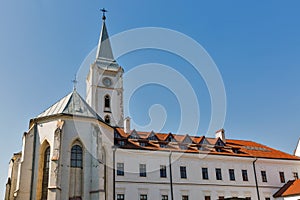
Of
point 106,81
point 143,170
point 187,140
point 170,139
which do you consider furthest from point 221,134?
point 106,81

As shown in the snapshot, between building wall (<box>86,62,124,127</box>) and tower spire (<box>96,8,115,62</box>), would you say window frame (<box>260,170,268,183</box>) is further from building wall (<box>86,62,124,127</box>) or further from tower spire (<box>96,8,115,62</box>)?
tower spire (<box>96,8,115,62</box>)

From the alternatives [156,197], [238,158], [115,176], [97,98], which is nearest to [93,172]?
[115,176]

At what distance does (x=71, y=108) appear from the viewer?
27.8m

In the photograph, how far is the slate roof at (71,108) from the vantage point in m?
27.4

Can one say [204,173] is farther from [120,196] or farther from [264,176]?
[120,196]

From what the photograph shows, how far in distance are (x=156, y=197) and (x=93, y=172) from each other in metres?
8.87

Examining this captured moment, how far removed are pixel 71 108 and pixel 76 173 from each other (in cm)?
572

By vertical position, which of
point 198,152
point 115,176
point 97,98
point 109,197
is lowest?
point 109,197

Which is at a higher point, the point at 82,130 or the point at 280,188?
the point at 82,130

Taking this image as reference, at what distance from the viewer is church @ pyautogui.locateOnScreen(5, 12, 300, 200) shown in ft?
81.7

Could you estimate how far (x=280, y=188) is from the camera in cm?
3638

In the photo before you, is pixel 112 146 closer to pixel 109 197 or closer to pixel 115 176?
pixel 115 176

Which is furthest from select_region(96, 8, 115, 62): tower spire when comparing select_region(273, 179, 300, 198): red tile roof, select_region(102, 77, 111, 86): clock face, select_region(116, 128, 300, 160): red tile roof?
select_region(273, 179, 300, 198): red tile roof

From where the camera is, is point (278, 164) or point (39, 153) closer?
point (39, 153)
